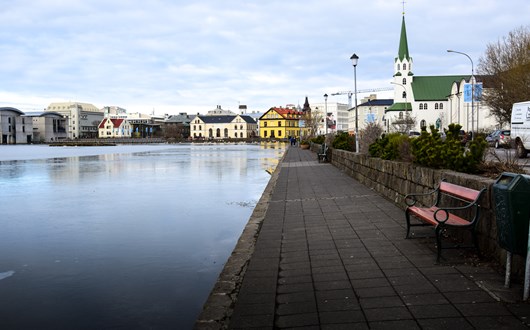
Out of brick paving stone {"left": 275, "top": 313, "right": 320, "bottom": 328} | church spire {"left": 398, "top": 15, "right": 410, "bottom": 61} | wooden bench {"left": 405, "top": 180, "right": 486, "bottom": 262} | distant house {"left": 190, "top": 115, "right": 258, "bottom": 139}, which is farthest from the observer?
distant house {"left": 190, "top": 115, "right": 258, "bottom": 139}

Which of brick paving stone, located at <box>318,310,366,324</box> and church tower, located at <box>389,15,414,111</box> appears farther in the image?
church tower, located at <box>389,15,414,111</box>

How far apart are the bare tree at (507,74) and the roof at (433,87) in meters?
65.1

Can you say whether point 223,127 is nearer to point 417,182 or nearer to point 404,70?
point 404,70

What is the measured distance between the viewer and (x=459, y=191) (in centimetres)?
657

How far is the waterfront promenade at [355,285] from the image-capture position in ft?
14.3

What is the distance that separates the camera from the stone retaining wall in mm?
5820

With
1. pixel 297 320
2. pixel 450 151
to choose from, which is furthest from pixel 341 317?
pixel 450 151

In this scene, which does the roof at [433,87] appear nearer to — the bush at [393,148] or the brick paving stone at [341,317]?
the bush at [393,148]

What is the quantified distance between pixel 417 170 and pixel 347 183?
24.0ft

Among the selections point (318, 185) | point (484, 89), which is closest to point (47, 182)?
point (318, 185)

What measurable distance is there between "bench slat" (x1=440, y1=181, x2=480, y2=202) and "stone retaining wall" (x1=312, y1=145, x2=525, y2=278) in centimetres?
10

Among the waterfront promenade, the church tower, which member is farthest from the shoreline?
the church tower

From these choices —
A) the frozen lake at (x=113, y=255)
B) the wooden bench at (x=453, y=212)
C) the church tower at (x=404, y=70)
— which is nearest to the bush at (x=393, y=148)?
the wooden bench at (x=453, y=212)

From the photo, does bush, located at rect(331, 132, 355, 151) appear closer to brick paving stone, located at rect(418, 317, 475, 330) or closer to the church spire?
brick paving stone, located at rect(418, 317, 475, 330)
